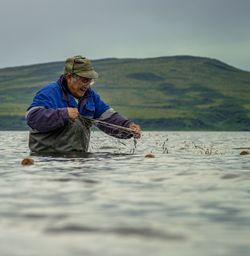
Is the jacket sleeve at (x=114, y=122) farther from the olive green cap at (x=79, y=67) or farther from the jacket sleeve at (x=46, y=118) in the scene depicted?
the jacket sleeve at (x=46, y=118)

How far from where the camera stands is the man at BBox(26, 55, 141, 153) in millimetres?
13484

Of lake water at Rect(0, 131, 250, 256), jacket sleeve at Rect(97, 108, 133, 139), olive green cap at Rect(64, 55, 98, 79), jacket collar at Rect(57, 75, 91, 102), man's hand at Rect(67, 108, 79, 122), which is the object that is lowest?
lake water at Rect(0, 131, 250, 256)

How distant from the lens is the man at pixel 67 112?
1348cm

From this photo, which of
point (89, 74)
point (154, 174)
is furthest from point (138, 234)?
point (89, 74)

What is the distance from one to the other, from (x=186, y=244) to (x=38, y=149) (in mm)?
11311

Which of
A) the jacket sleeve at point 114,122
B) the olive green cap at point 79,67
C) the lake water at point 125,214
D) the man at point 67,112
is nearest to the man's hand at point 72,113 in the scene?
the man at point 67,112

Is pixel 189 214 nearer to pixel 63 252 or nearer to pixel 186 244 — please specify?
pixel 186 244

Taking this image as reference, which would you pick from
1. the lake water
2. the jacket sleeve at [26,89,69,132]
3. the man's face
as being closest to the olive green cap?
the man's face

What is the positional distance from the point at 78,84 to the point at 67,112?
1.08 metres

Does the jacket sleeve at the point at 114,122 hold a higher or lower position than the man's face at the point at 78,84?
lower

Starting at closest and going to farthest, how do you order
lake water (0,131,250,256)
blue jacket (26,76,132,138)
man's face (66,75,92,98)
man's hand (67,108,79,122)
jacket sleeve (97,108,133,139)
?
lake water (0,131,250,256), man's hand (67,108,79,122), blue jacket (26,76,132,138), man's face (66,75,92,98), jacket sleeve (97,108,133,139)

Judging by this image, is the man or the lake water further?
the man

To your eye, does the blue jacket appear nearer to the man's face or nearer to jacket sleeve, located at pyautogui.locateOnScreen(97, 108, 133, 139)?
jacket sleeve, located at pyautogui.locateOnScreen(97, 108, 133, 139)

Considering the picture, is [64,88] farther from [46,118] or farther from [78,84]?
[46,118]
